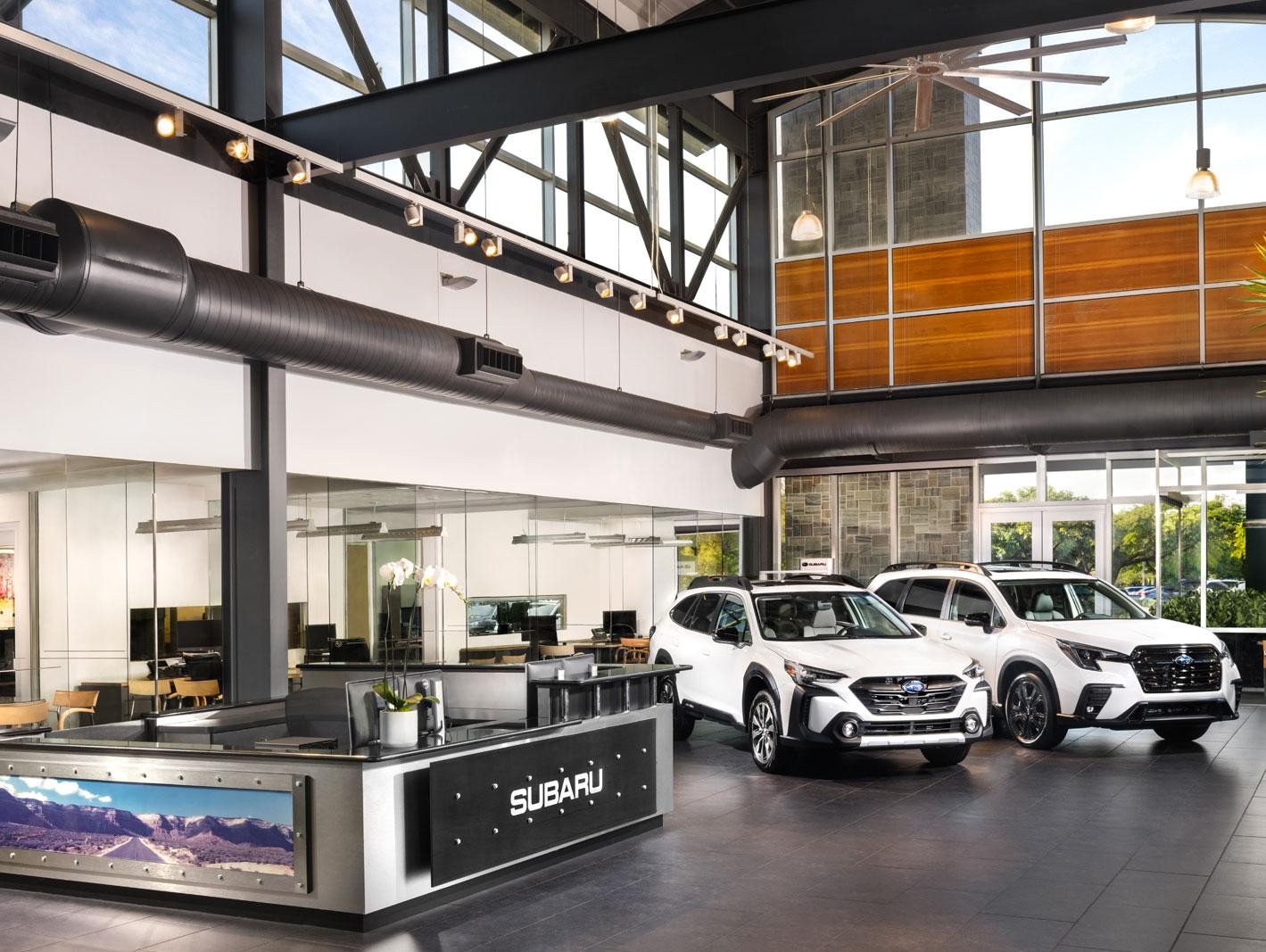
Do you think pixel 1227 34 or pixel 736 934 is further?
pixel 1227 34

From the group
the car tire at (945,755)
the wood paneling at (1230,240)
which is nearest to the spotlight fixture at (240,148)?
the car tire at (945,755)

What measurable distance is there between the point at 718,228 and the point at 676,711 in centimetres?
954

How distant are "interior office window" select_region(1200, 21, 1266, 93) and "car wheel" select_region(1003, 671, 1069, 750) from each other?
34.1 ft

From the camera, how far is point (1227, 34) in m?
18.1

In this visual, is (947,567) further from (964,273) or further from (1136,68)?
(1136,68)

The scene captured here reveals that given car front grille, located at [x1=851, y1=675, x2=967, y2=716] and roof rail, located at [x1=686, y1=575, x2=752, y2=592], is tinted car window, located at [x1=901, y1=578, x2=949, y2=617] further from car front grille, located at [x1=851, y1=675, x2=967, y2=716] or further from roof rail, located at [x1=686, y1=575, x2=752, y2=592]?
car front grille, located at [x1=851, y1=675, x2=967, y2=716]

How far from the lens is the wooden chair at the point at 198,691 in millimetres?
10570

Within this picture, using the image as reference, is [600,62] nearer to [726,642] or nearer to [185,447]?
[185,447]

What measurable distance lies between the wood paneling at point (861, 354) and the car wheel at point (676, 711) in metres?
8.37

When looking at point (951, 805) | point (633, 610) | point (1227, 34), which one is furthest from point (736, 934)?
point (1227, 34)

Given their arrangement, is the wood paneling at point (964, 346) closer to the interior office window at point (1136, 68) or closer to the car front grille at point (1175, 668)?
the interior office window at point (1136, 68)

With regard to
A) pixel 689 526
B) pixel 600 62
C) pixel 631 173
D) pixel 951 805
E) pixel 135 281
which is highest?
pixel 631 173

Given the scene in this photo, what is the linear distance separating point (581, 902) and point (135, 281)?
498 cm

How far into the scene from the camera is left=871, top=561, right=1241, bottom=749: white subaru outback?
38.7 ft
